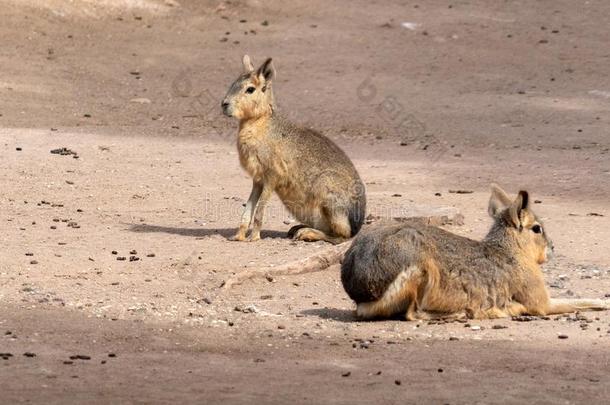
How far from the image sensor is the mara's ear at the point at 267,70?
11844 millimetres

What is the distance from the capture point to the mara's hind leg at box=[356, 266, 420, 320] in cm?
864

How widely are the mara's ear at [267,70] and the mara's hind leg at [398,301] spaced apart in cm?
359

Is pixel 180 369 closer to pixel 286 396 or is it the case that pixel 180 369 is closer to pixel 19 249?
pixel 286 396

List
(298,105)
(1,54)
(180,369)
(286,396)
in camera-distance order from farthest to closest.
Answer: (1,54), (298,105), (180,369), (286,396)

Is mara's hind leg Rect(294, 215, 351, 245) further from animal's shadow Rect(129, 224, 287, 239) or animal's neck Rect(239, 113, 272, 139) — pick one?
animal's neck Rect(239, 113, 272, 139)

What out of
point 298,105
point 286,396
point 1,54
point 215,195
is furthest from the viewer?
point 1,54

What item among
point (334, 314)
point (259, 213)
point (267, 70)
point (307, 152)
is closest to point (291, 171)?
point (307, 152)

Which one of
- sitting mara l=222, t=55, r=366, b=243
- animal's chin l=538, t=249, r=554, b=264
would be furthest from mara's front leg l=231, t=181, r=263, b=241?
animal's chin l=538, t=249, r=554, b=264

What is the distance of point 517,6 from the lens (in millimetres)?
23344

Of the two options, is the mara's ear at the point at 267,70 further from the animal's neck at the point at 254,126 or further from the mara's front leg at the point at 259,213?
the mara's front leg at the point at 259,213

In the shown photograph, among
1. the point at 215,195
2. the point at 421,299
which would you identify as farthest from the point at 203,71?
the point at 421,299

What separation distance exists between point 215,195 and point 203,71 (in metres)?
6.56

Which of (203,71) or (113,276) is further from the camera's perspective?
(203,71)

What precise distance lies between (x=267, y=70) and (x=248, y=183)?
2.18 m
